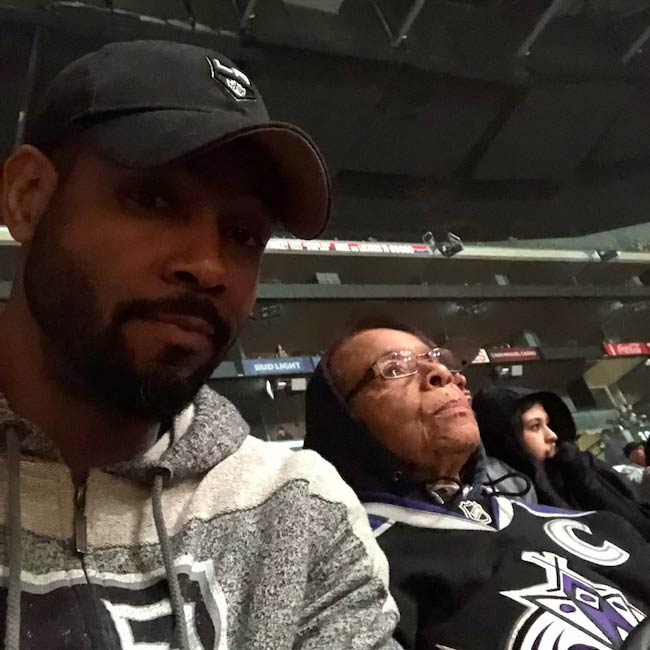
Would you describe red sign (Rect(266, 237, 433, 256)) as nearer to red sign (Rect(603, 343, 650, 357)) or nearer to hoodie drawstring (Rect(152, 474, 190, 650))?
red sign (Rect(603, 343, 650, 357))

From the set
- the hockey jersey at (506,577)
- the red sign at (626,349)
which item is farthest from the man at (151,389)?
the red sign at (626,349)

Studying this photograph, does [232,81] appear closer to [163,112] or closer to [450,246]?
[163,112]

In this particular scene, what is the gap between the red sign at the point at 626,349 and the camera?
108 inches

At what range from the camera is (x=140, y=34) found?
219 centimetres

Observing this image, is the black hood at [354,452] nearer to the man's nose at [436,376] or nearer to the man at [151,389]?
the man's nose at [436,376]

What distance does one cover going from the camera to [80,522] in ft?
1.76

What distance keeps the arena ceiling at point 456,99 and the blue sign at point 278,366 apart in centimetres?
59

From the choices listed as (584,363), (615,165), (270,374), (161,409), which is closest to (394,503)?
(161,409)

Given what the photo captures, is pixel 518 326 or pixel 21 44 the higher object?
pixel 21 44

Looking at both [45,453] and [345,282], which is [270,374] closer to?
[345,282]

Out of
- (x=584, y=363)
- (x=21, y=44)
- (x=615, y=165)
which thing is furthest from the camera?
(x=615, y=165)

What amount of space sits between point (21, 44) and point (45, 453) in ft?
6.26

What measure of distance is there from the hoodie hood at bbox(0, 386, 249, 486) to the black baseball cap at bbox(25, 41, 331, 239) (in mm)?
229

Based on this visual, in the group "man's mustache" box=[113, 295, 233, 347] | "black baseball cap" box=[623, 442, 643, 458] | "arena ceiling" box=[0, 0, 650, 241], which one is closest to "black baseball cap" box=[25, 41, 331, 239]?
"man's mustache" box=[113, 295, 233, 347]
